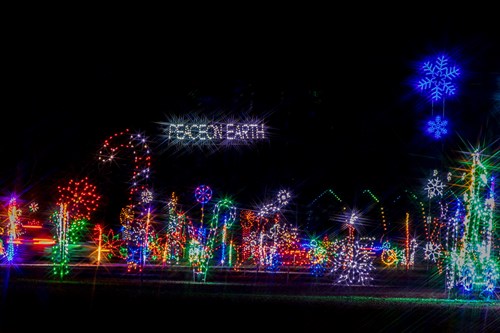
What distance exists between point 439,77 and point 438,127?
1.35 meters

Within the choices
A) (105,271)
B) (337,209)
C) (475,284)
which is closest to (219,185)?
(337,209)

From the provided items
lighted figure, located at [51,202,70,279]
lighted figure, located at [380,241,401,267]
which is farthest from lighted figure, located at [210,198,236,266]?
lighted figure, located at [380,241,401,267]

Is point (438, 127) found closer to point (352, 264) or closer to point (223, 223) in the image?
point (352, 264)

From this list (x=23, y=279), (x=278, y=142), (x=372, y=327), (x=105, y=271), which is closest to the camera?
(x=372, y=327)

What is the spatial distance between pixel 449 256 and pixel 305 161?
1314 cm

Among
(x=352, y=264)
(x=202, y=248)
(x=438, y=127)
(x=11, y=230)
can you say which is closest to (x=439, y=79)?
(x=438, y=127)

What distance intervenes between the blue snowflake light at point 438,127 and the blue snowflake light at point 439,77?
2.19 feet

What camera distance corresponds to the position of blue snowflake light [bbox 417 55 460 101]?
1656cm

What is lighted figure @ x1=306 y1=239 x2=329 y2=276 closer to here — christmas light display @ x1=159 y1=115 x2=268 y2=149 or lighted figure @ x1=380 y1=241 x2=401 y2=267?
christmas light display @ x1=159 y1=115 x2=268 y2=149

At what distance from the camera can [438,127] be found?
1712 centimetres

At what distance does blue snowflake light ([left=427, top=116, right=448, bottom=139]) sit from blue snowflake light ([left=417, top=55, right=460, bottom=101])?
667 millimetres

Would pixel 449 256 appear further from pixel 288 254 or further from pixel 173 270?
pixel 173 270

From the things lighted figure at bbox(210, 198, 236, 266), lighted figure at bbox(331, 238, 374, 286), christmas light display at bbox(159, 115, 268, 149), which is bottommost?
lighted figure at bbox(331, 238, 374, 286)

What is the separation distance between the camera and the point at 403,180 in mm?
28000
